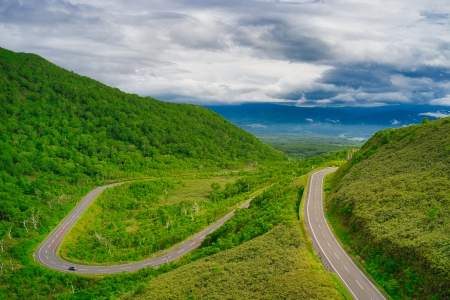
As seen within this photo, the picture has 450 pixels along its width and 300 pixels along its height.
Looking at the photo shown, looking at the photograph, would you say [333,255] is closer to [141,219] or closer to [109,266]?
[109,266]

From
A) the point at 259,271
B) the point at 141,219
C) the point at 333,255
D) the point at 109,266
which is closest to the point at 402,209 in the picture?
the point at 333,255

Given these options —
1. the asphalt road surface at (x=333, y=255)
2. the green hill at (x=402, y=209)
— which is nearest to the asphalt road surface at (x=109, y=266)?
the asphalt road surface at (x=333, y=255)

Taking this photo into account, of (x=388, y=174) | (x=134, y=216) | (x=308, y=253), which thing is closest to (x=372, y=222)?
(x=308, y=253)

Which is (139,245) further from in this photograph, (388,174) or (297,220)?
(388,174)

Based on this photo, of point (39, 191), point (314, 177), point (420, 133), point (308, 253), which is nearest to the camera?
point (308, 253)

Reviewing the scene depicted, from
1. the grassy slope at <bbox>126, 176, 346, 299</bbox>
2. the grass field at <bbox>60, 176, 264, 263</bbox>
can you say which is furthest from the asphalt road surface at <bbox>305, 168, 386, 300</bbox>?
the grass field at <bbox>60, 176, 264, 263</bbox>
